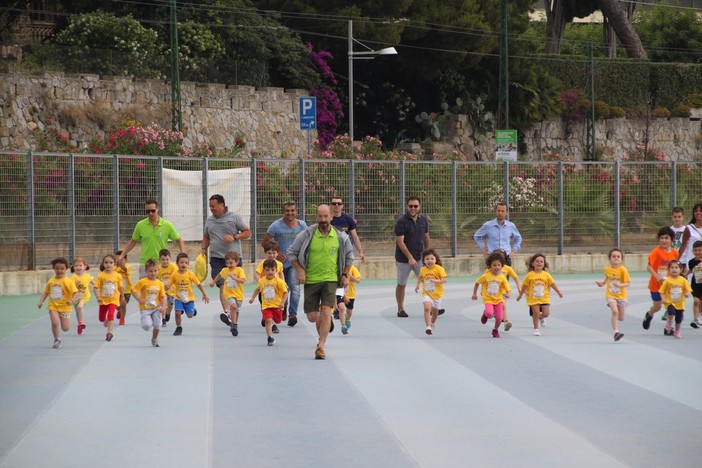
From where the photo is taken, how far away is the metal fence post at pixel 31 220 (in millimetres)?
25766

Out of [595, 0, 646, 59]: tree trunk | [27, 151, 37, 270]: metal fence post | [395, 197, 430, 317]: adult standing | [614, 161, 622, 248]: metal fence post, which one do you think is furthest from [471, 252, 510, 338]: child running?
[595, 0, 646, 59]: tree trunk

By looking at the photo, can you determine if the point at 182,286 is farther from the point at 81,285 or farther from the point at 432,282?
the point at 432,282

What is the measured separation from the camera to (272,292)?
16969 millimetres

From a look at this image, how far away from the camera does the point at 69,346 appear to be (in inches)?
658

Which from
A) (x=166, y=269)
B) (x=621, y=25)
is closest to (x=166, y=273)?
(x=166, y=269)

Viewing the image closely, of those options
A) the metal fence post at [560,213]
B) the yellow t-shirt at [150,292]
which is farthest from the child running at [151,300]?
the metal fence post at [560,213]

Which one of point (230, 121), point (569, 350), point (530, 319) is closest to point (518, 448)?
point (569, 350)

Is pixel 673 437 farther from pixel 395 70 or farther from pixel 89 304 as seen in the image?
pixel 395 70

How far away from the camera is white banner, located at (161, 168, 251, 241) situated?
28141 millimetres

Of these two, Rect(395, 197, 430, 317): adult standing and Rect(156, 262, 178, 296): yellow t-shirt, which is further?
Rect(395, 197, 430, 317): adult standing

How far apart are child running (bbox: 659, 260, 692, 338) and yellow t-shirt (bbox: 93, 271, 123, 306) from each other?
22.4 feet

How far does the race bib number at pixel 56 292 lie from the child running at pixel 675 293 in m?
7.44

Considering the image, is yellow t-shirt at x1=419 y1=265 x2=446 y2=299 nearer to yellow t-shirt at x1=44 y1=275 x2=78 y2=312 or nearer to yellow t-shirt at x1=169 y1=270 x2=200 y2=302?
yellow t-shirt at x1=169 y1=270 x2=200 y2=302

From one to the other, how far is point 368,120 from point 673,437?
4767 centimetres
